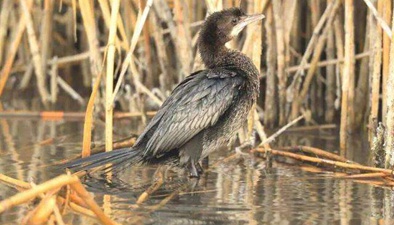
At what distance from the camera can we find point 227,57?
639cm

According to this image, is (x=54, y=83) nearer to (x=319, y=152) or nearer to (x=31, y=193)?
(x=319, y=152)

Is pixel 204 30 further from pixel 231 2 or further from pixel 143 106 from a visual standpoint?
pixel 143 106

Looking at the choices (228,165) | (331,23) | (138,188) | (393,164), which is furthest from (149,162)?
(331,23)

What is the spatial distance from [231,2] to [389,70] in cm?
153

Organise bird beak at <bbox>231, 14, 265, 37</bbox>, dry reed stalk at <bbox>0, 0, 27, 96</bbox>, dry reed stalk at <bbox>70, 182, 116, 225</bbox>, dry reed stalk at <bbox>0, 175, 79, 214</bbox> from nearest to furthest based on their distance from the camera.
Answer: dry reed stalk at <bbox>0, 175, 79, 214</bbox> → dry reed stalk at <bbox>70, 182, 116, 225</bbox> → bird beak at <bbox>231, 14, 265, 37</bbox> → dry reed stalk at <bbox>0, 0, 27, 96</bbox>

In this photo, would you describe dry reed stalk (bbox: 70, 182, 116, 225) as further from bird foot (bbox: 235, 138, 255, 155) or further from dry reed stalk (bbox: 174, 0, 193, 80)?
dry reed stalk (bbox: 174, 0, 193, 80)

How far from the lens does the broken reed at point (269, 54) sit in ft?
22.3

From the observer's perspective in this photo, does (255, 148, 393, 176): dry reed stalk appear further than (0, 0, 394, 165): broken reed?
No

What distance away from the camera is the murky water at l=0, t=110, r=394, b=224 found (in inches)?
197

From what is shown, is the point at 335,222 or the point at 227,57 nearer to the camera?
the point at 335,222

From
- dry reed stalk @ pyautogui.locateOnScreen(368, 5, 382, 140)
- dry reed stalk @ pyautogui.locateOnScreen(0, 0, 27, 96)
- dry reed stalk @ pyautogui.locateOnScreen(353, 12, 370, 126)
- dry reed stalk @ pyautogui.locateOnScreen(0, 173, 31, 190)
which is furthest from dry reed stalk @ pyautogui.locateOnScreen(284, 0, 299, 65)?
dry reed stalk @ pyautogui.locateOnScreen(0, 173, 31, 190)

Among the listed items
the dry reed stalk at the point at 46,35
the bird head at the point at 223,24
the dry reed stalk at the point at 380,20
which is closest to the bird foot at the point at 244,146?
the bird head at the point at 223,24

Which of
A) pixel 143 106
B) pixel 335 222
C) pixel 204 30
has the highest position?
pixel 204 30

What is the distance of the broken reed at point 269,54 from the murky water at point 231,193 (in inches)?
19.4
